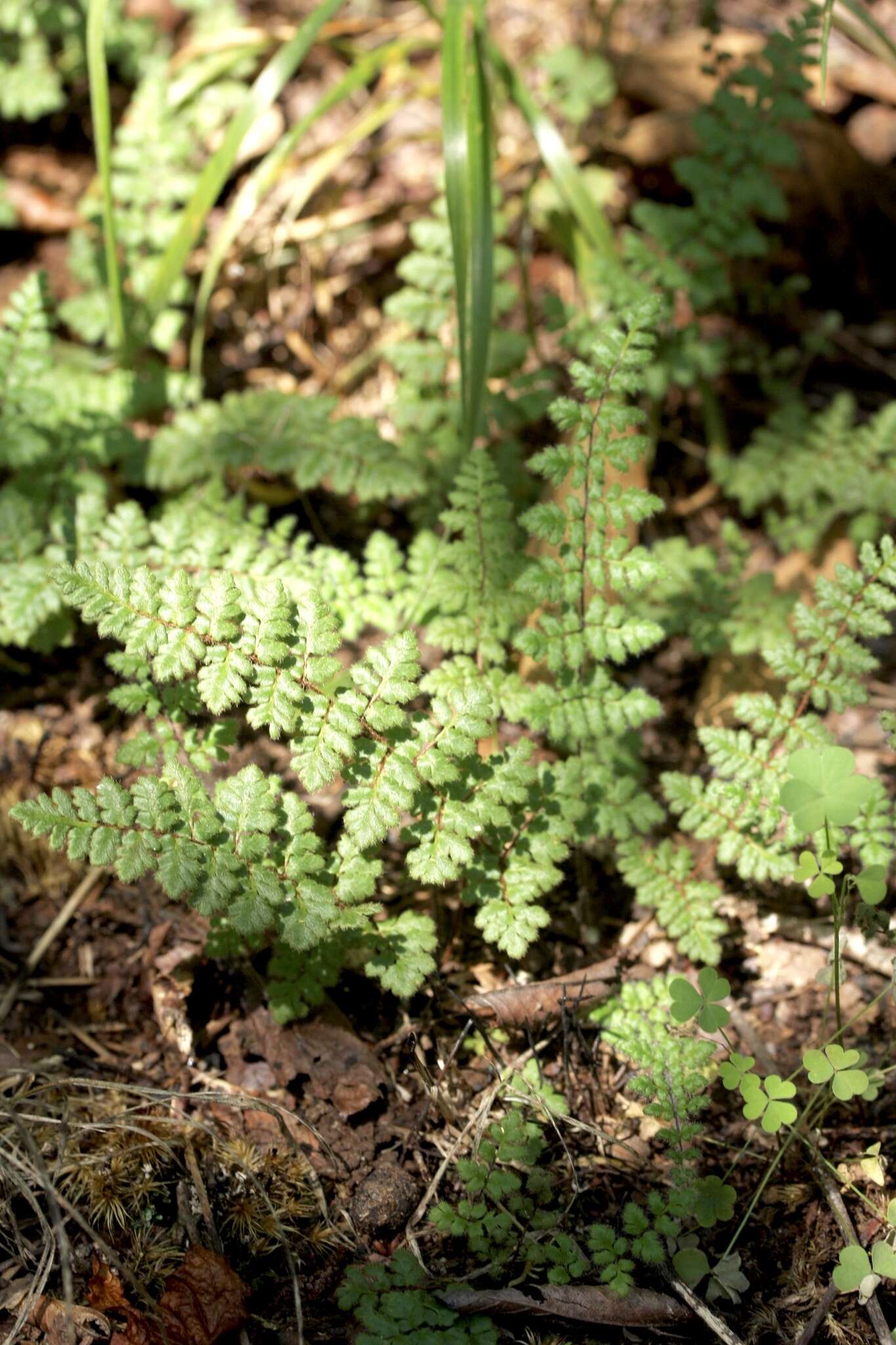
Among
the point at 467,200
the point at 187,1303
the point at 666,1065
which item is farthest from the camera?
the point at 467,200

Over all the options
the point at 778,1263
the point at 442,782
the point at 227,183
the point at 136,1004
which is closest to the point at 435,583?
the point at 442,782

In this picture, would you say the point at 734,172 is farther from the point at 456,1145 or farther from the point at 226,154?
the point at 456,1145

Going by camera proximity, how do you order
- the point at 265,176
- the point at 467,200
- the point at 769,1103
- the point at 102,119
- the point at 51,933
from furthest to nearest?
the point at 265,176, the point at 102,119, the point at 467,200, the point at 51,933, the point at 769,1103

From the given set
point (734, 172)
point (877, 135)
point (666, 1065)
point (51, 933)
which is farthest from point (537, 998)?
point (877, 135)

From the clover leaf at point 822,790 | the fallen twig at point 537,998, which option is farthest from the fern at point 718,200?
the fallen twig at point 537,998

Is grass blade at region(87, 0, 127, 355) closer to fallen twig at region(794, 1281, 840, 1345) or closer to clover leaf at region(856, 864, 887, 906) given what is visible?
clover leaf at region(856, 864, 887, 906)

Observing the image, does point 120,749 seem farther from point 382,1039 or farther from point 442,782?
point 382,1039

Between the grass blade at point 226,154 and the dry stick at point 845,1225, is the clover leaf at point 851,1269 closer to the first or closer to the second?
the dry stick at point 845,1225
